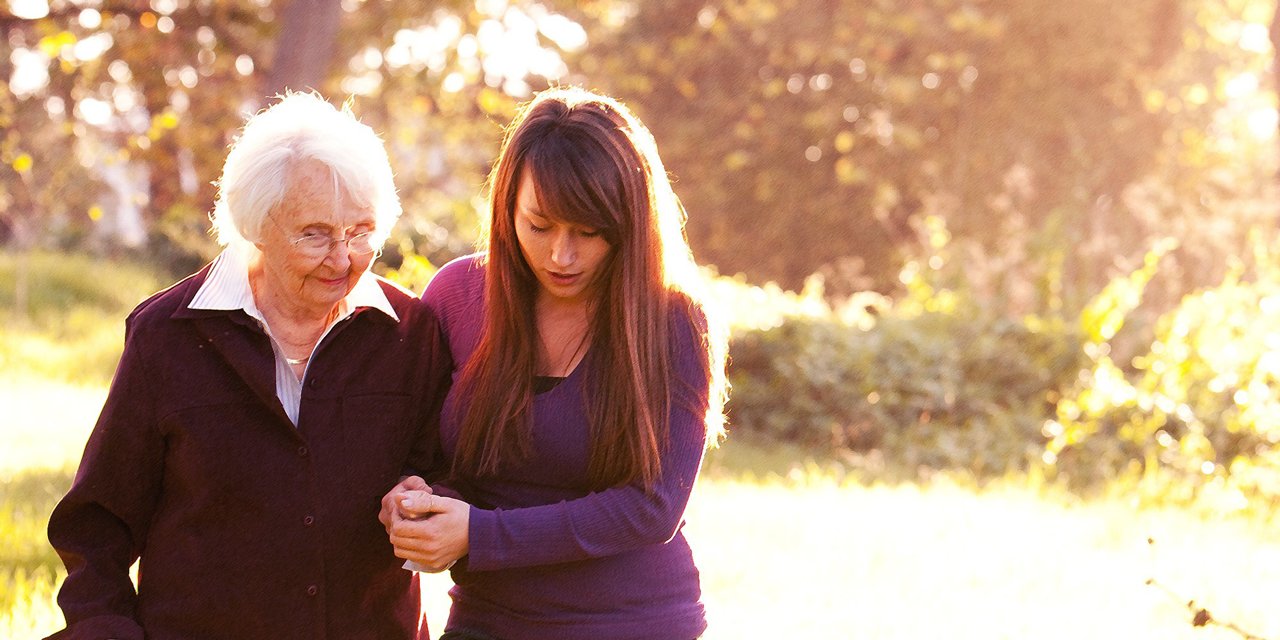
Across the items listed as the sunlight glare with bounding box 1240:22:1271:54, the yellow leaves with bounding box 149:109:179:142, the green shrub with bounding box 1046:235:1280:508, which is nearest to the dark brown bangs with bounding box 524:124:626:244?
the green shrub with bounding box 1046:235:1280:508

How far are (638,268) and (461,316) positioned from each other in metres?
0.52

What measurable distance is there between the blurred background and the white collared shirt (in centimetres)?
109

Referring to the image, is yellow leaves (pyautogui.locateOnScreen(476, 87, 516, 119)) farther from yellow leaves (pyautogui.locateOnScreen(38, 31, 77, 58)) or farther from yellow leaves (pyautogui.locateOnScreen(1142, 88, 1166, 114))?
yellow leaves (pyautogui.locateOnScreen(1142, 88, 1166, 114))

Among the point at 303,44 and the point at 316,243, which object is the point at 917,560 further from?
the point at 303,44

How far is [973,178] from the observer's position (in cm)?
2214

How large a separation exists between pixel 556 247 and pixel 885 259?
67.1 ft

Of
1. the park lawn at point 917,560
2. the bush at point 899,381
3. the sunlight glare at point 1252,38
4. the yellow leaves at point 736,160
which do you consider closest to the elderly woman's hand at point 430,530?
the park lawn at point 917,560

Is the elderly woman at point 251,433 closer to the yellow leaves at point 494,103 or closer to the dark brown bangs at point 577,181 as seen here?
the dark brown bangs at point 577,181

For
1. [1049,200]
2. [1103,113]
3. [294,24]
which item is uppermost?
[1103,113]

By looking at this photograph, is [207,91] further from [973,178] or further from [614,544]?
[973,178]

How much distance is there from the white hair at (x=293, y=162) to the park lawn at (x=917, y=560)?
2.24m

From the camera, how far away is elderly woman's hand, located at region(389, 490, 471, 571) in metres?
2.80

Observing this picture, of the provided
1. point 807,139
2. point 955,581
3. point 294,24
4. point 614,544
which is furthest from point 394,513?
point 807,139

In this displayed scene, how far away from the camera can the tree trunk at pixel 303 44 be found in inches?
383
